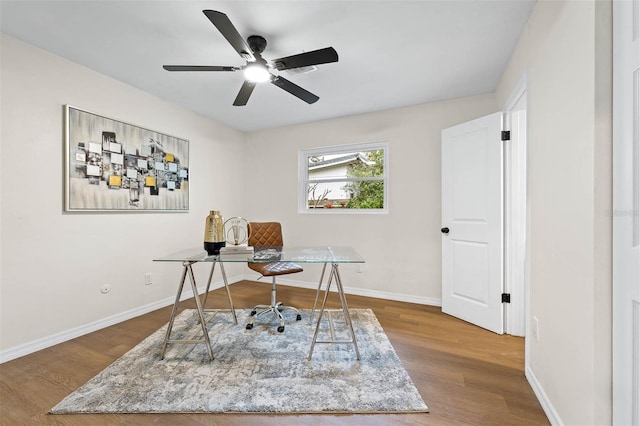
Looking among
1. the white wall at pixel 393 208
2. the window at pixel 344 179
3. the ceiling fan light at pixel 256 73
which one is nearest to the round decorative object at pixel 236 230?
the white wall at pixel 393 208

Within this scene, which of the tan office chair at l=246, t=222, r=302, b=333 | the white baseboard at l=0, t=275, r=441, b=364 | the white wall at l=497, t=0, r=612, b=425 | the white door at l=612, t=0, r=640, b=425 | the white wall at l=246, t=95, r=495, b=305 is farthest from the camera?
the white wall at l=246, t=95, r=495, b=305

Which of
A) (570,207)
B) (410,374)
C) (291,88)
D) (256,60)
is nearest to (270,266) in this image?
(410,374)

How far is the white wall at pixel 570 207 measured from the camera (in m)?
1.02

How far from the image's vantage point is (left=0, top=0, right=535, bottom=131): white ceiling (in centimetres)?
167

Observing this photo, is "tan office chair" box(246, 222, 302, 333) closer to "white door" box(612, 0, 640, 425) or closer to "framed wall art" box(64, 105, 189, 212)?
"framed wall art" box(64, 105, 189, 212)

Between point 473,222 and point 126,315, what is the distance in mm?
3645

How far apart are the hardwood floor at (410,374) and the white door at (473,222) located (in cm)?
24

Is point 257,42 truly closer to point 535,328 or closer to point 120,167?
point 120,167

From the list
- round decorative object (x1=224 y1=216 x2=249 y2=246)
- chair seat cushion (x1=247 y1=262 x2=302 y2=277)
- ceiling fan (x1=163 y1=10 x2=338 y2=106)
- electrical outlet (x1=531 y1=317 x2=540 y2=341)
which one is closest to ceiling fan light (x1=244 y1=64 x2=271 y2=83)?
ceiling fan (x1=163 y1=10 x2=338 y2=106)

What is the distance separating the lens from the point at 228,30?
148 cm

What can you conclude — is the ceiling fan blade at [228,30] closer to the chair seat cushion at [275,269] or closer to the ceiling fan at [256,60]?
the ceiling fan at [256,60]

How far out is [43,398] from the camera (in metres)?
1.55

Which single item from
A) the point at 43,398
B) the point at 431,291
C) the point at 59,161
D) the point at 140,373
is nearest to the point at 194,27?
the point at 59,161

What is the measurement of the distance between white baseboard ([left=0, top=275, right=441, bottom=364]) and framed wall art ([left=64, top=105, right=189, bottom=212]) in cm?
106
